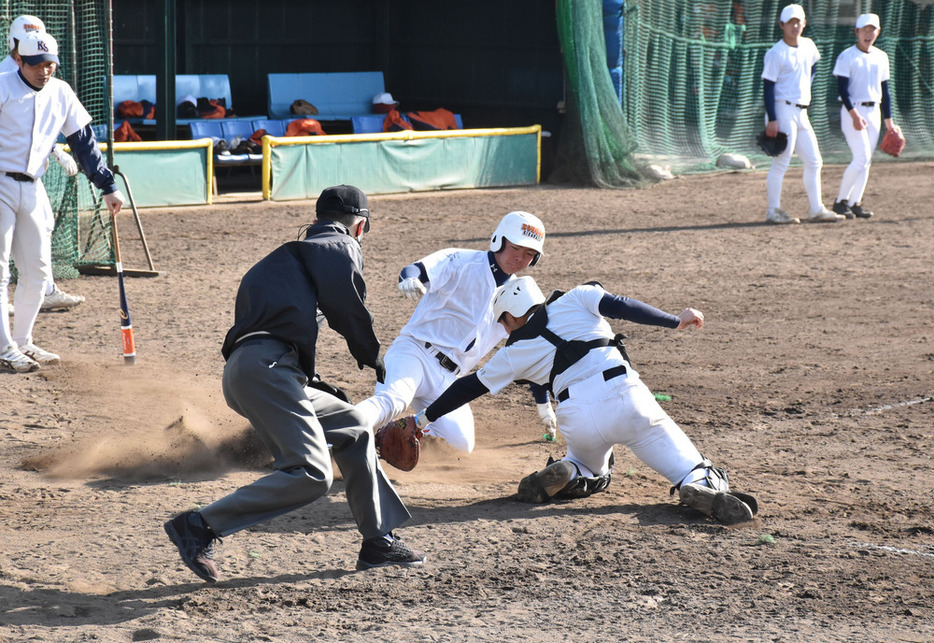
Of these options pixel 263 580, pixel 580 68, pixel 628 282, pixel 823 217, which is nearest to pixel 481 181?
pixel 580 68

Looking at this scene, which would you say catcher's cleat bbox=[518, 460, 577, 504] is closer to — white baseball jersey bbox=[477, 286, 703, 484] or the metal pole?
white baseball jersey bbox=[477, 286, 703, 484]

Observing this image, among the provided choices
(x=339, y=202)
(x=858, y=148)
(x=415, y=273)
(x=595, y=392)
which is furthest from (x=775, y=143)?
(x=339, y=202)

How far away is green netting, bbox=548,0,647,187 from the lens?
16.7 metres

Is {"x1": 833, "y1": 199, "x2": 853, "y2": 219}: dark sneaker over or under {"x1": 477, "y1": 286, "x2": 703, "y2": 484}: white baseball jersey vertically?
under

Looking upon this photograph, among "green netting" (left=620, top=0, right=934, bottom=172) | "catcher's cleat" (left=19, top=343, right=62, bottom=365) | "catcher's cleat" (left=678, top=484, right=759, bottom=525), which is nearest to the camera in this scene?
"catcher's cleat" (left=678, top=484, right=759, bottom=525)

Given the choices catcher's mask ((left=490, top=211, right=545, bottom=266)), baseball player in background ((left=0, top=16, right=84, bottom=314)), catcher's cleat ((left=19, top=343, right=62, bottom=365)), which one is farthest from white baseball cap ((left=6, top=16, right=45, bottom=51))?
catcher's mask ((left=490, top=211, right=545, bottom=266))

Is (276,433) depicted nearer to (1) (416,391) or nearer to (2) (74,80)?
(1) (416,391)

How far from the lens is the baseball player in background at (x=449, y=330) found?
251 inches

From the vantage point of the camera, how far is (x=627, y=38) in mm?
17750

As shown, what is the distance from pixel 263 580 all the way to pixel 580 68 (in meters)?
13.0

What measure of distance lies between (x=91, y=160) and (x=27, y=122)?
0.48 meters

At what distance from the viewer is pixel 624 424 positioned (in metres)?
5.64

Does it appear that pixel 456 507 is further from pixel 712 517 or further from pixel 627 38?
pixel 627 38

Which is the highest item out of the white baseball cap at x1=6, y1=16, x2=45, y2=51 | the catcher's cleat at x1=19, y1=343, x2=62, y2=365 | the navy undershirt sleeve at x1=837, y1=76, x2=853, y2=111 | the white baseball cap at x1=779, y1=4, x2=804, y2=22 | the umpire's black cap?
the white baseball cap at x1=779, y1=4, x2=804, y2=22
